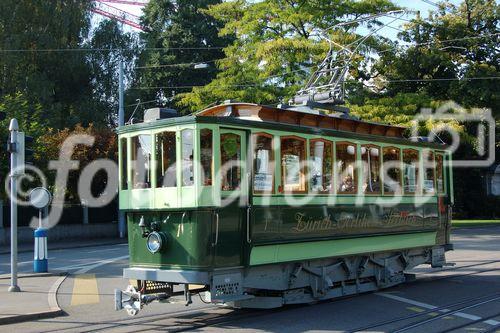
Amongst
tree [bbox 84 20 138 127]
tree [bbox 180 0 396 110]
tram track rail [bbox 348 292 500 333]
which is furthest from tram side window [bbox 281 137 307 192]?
tree [bbox 84 20 138 127]

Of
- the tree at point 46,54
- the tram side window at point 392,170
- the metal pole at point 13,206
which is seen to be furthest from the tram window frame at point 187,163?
the tree at point 46,54

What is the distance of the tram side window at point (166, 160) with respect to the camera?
971cm

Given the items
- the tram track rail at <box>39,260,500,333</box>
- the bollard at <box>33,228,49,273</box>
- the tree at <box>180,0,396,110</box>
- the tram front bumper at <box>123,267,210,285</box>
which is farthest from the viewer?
the tree at <box>180,0,396,110</box>

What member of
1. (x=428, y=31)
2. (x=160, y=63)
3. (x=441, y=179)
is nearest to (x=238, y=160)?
(x=441, y=179)

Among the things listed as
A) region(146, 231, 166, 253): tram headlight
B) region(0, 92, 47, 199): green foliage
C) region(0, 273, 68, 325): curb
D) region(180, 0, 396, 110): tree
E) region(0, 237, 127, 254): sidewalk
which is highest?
region(180, 0, 396, 110): tree

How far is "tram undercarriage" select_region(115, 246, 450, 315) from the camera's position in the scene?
9.39 meters

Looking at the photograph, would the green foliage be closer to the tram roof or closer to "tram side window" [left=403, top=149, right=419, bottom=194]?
the tram roof

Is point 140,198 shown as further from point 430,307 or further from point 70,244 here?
point 70,244

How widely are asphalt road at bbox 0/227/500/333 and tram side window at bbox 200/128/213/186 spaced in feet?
7.32

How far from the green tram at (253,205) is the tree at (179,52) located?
34.7 meters

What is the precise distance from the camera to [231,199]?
9.66 m

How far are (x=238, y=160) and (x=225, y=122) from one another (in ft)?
2.11

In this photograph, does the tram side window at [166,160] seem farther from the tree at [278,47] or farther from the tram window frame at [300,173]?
the tree at [278,47]

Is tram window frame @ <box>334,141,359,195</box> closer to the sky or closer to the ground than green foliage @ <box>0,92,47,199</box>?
closer to the ground
